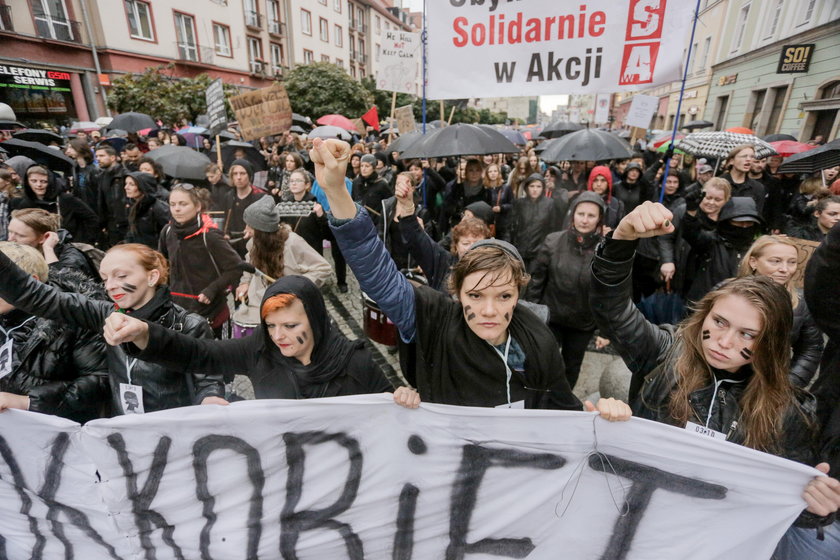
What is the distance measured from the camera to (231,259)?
327 cm

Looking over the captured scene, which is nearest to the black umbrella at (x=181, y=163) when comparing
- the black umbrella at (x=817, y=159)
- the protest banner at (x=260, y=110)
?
the protest banner at (x=260, y=110)

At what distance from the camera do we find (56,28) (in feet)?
59.2

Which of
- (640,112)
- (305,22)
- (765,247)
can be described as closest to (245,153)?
(640,112)

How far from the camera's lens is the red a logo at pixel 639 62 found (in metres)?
3.12

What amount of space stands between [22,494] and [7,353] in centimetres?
60

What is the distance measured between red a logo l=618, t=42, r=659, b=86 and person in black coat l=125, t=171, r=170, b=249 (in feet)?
14.0

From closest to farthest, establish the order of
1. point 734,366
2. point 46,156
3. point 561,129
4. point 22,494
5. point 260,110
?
point 734,366, point 22,494, point 46,156, point 260,110, point 561,129

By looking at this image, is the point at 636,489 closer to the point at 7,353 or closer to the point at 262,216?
the point at 7,353

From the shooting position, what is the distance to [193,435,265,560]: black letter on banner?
1.71 m

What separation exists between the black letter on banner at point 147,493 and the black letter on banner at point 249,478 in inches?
5.1

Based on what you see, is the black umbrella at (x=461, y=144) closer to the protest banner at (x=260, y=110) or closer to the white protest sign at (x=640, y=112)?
the white protest sign at (x=640, y=112)

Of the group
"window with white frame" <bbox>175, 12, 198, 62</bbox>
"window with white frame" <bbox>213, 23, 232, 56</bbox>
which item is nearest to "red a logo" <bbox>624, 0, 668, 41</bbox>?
"window with white frame" <bbox>175, 12, 198, 62</bbox>

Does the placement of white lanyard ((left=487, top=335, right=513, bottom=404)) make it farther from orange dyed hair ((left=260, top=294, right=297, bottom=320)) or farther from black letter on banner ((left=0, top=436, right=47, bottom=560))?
black letter on banner ((left=0, top=436, right=47, bottom=560))

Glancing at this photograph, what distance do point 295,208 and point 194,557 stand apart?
363 cm
